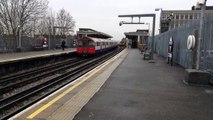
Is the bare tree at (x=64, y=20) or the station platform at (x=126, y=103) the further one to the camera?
the bare tree at (x=64, y=20)

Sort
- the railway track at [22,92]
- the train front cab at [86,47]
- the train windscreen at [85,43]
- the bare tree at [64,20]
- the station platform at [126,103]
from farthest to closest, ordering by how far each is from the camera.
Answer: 1. the bare tree at [64,20]
2. the train windscreen at [85,43]
3. the train front cab at [86,47]
4. the railway track at [22,92]
5. the station platform at [126,103]

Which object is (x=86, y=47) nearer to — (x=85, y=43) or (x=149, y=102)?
(x=85, y=43)

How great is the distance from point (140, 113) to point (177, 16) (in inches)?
4616

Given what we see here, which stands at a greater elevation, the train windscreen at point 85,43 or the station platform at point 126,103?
the train windscreen at point 85,43

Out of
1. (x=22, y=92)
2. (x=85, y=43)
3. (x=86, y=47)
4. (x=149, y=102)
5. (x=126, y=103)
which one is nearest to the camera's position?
(x=126, y=103)

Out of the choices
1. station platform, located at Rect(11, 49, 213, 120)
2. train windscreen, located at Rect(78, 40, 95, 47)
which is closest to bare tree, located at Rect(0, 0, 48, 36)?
Result: train windscreen, located at Rect(78, 40, 95, 47)

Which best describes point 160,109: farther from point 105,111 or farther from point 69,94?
point 69,94

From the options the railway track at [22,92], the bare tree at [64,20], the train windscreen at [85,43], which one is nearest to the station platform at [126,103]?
the railway track at [22,92]

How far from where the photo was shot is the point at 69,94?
9.18 m

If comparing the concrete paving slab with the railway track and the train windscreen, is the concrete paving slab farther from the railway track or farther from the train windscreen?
the train windscreen

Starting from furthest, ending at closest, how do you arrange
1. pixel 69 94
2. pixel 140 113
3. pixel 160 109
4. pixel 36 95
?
pixel 36 95
pixel 69 94
pixel 160 109
pixel 140 113

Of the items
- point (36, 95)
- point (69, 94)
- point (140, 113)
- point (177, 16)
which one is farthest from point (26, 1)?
point (177, 16)

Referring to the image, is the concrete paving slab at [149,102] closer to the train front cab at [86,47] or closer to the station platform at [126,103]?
the station platform at [126,103]

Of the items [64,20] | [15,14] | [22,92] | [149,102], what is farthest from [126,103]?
[64,20]
